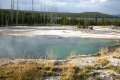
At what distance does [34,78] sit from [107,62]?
→ 414 cm

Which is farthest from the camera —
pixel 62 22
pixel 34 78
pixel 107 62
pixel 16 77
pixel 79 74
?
pixel 62 22

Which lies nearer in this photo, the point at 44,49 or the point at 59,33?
the point at 44,49

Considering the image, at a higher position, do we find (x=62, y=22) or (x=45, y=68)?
(x=45, y=68)

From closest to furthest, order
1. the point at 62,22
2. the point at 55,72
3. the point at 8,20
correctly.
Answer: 1. the point at 55,72
2. the point at 8,20
3. the point at 62,22

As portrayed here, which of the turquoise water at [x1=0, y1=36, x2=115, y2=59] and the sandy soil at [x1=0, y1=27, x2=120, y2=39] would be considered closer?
the turquoise water at [x1=0, y1=36, x2=115, y2=59]

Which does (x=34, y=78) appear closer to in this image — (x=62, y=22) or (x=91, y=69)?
(x=91, y=69)

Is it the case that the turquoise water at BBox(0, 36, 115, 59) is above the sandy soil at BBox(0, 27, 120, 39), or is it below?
above

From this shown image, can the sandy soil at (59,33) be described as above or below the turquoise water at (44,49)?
below

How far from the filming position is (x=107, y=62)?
1193cm

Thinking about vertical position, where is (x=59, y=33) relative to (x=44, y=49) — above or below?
below

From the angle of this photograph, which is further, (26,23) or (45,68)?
(26,23)

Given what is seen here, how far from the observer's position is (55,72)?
9.90m

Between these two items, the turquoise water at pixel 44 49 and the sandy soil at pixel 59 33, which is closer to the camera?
the turquoise water at pixel 44 49

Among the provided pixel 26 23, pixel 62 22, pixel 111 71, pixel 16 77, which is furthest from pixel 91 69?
pixel 62 22
